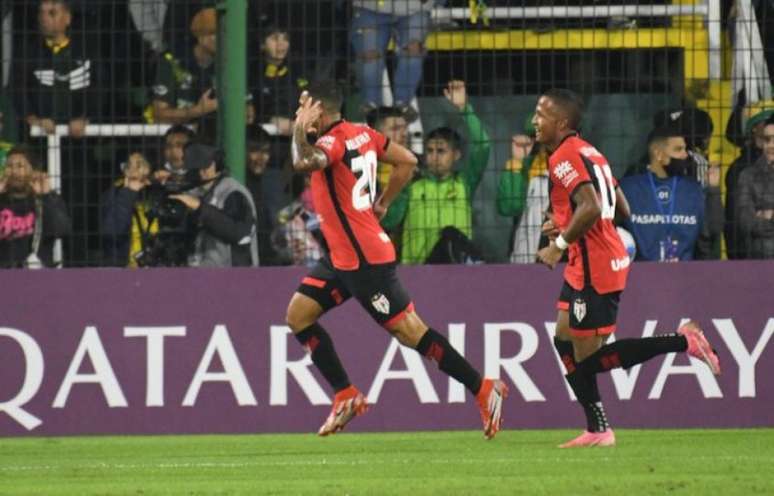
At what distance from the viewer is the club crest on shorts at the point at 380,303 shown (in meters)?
12.0

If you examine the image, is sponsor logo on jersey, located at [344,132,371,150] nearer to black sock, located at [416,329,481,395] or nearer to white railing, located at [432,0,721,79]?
black sock, located at [416,329,481,395]

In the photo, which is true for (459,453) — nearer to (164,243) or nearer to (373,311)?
(373,311)

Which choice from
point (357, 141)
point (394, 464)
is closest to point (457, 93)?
point (357, 141)

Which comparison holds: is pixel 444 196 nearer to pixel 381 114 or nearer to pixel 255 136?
pixel 381 114

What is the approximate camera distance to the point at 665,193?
1385 centimetres

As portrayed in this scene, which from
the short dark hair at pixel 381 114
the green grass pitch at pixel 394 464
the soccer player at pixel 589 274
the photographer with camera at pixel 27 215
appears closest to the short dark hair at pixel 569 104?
the soccer player at pixel 589 274

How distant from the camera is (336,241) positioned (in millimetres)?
12094

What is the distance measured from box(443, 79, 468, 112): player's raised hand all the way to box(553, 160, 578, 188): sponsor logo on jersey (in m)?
2.88

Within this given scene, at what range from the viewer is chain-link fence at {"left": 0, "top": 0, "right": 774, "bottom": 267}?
547 inches

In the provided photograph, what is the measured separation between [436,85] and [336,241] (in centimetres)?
226

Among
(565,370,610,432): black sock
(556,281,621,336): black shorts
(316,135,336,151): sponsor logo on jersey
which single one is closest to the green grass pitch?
(565,370,610,432): black sock

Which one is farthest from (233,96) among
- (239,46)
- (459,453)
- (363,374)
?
(459,453)

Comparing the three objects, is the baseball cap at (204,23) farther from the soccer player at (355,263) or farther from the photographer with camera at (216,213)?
the soccer player at (355,263)

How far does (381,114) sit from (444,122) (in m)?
0.45
